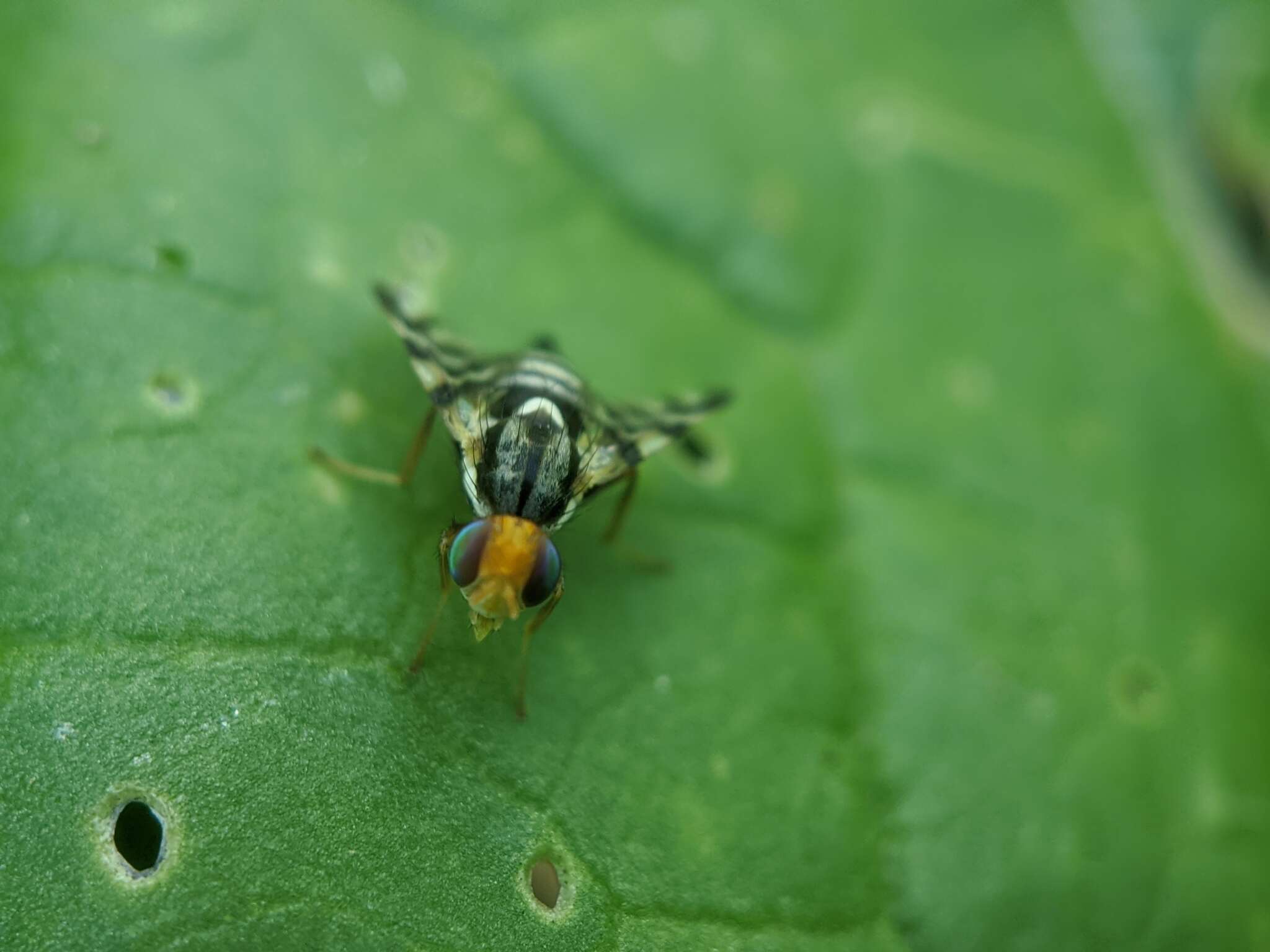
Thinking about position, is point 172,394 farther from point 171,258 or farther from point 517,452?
point 517,452

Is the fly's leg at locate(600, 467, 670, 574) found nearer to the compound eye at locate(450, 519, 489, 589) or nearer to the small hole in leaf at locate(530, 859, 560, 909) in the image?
the compound eye at locate(450, 519, 489, 589)

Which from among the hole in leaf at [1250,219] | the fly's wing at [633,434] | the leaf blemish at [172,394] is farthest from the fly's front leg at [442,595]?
the hole in leaf at [1250,219]

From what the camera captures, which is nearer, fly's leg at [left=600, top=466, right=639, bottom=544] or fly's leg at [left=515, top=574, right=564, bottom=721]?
fly's leg at [left=515, top=574, right=564, bottom=721]

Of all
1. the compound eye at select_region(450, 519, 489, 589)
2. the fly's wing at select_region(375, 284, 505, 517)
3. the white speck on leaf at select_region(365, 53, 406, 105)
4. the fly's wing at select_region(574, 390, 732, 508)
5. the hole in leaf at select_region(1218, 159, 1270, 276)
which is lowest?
the compound eye at select_region(450, 519, 489, 589)

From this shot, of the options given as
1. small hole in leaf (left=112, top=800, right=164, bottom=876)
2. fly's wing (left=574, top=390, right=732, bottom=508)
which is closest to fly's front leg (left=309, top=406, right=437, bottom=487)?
fly's wing (left=574, top=390, right=732, bottom=508)

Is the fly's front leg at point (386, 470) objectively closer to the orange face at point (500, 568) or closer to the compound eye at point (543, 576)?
the orange face at point (500, 568)
